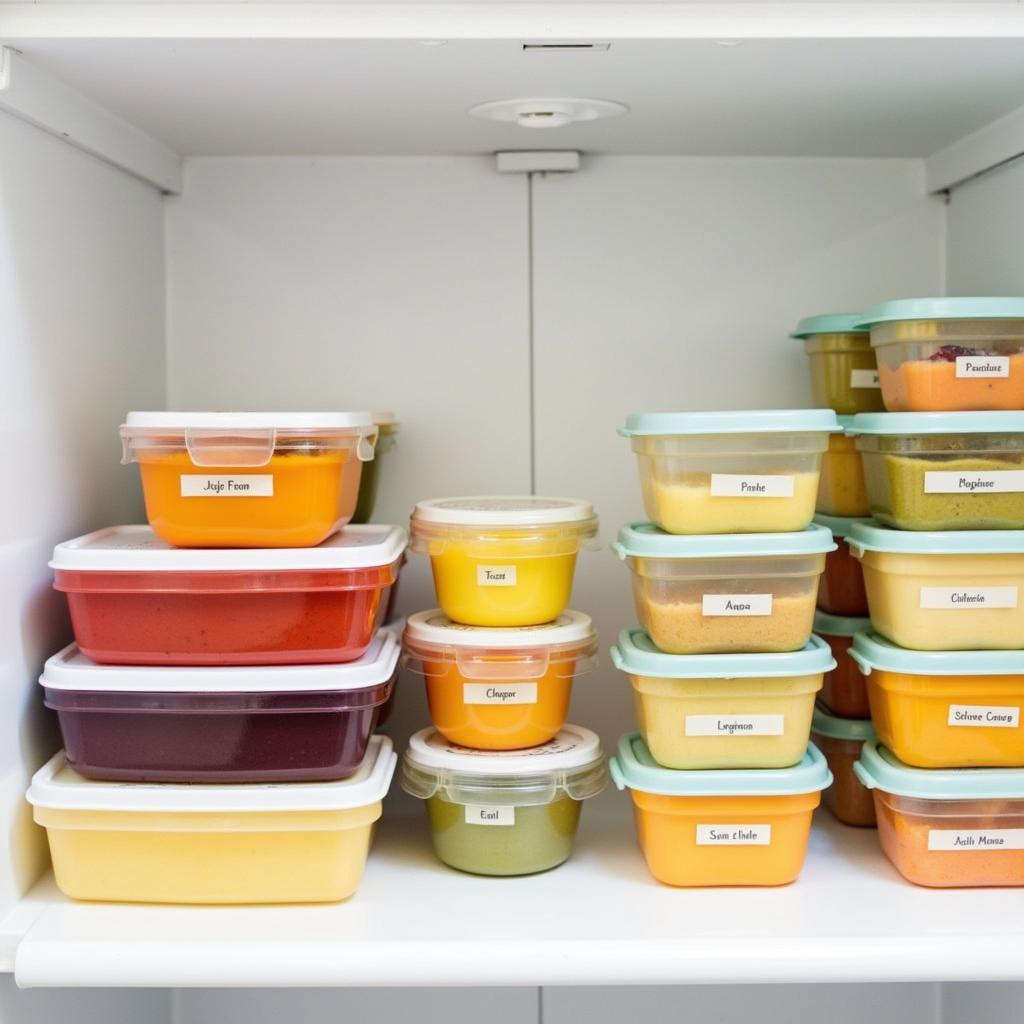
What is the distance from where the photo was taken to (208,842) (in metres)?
1.02

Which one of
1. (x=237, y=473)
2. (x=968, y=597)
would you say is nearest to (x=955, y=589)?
(x=968, y=597)

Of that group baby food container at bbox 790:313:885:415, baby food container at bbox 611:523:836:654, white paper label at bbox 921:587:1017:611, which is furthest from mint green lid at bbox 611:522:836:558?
baby food container at bbox 790:313:885:415

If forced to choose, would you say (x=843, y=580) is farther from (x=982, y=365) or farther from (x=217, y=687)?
(x=217, y=687)

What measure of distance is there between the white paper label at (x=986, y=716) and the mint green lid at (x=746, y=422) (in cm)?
29

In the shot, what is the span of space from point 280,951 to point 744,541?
525 mm

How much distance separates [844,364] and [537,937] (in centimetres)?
68

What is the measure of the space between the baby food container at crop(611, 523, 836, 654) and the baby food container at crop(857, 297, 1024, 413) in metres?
0.17

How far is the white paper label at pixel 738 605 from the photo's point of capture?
1051 mm

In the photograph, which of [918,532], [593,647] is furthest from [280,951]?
[918,532]

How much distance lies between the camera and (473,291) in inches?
53.8

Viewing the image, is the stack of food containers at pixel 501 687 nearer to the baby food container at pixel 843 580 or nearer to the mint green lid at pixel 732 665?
the mint green lid at pixel 732 665

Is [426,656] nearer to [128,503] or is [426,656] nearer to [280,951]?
[280,951]

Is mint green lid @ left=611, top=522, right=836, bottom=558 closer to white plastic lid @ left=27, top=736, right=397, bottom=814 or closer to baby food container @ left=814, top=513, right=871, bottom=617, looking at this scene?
baby food container @ left=814, top=513, right=871, bottom=617

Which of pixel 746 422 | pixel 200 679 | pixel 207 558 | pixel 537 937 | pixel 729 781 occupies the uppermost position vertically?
pixel 746 422
